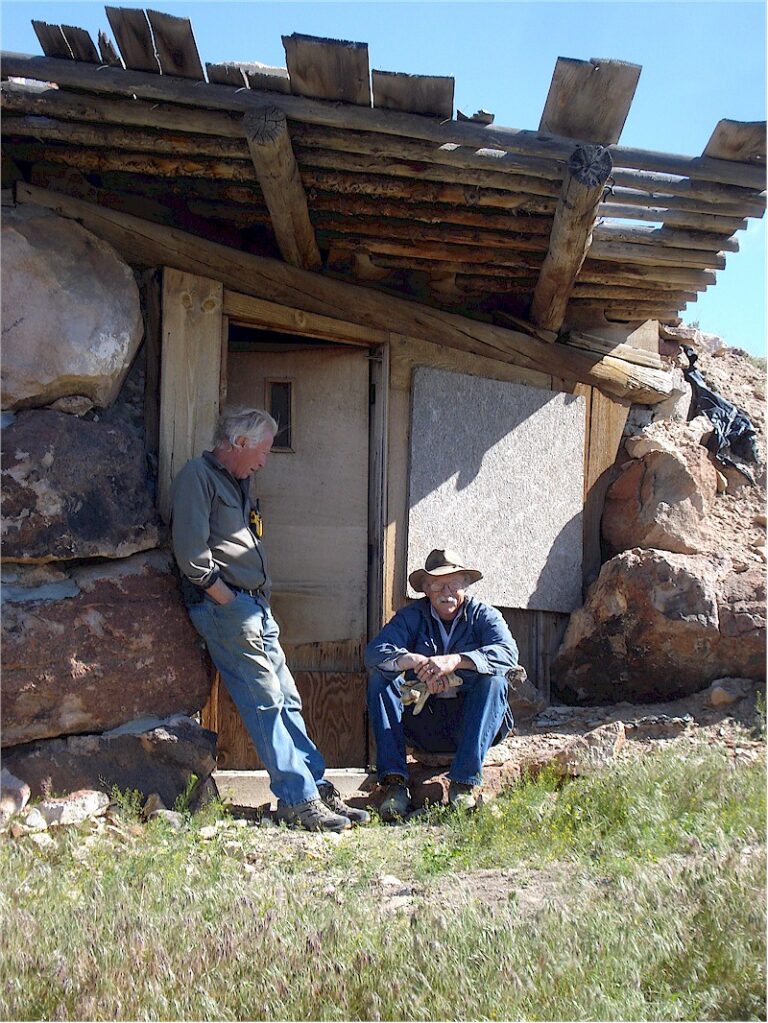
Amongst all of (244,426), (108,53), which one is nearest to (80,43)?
(108,53)

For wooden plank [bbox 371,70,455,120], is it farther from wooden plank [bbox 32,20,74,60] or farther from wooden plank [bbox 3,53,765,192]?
wooden plank [bbox 32,20,74,60]

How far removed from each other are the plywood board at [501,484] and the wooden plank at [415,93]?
2.12 metres

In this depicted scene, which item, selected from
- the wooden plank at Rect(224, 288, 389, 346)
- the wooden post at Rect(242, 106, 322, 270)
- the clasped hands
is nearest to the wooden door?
the wooden plank at Rect(224, 288, 389, 346)

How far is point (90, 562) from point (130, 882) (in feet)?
6.48

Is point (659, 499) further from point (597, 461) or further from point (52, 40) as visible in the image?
point (52, 40)

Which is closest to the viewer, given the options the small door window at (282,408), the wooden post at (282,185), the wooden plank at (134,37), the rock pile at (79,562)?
the wooden plank at (134,37)

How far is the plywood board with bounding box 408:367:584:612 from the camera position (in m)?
7.04

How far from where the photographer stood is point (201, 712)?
6164 mm

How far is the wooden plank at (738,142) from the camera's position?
17.7ft

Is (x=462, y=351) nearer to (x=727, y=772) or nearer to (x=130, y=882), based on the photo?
(x=727, y=772)

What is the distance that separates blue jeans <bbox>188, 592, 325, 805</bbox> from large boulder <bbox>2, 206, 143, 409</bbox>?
1.30 m

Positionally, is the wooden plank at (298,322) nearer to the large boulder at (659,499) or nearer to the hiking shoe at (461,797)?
the large boulder at (659,499)

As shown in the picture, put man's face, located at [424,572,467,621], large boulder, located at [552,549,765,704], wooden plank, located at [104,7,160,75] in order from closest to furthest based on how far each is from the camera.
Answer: wooden plank, located at [104,7,160,75]
man's face, located at [424,572,467,621]
large boulder, located at [552,549,765,704]

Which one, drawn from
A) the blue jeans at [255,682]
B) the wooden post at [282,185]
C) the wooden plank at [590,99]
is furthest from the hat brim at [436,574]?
the wooden plank at [590,99]
